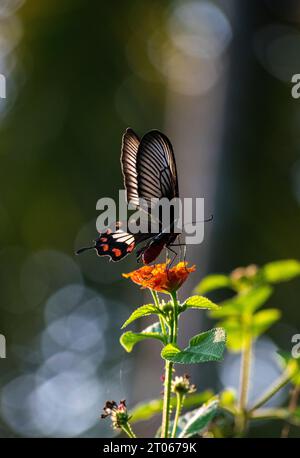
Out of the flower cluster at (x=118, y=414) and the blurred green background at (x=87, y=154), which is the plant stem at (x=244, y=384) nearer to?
the flower cluster at (x=118, y=414)

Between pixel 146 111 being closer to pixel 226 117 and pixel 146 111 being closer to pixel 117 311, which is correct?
pixel 117 311

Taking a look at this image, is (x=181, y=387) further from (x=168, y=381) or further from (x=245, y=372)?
(x=245, y=372)

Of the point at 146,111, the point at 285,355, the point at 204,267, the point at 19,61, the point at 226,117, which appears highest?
the point at 19,61

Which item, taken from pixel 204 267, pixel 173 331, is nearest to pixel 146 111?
pixel 204 267

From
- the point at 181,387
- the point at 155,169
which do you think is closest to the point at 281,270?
the point at 155,169

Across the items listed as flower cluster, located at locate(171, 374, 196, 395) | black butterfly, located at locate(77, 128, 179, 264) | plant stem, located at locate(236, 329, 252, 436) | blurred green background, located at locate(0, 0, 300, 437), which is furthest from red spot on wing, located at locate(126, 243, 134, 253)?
blurred green background, located at locate(0, 0, 300, 437)

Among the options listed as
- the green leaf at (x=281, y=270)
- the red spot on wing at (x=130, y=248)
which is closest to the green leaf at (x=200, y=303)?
the red spot on wing at (x=130, y=248)

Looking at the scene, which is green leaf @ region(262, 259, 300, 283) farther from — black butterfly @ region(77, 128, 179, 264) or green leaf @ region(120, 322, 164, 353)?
green leaf @ region(120, 322, 164, 353)

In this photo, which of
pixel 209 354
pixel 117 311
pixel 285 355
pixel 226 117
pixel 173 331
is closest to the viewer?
pixel 209 354
